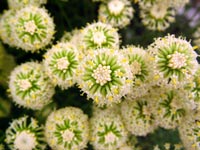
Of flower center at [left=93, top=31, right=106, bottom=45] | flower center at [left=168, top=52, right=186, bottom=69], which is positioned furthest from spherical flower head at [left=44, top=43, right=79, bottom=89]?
flower center at [left=168, top=52, right=186, bottom=69]

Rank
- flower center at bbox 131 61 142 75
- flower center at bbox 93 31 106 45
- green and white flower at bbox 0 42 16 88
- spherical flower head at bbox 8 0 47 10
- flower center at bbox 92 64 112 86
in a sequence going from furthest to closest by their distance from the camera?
green and white flower at bbox 0 42 16 88 < spherical flower head at bbox 8 0 47 10 < flower center at bbox 93 31 106 45 < flower center at bbox 131 61 142 75 < flower center at bbox 92 64 112 86

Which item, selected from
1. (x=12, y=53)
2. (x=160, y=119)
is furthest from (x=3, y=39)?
(x=160, y=119)

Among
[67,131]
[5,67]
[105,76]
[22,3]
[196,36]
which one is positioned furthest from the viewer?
[196,36]

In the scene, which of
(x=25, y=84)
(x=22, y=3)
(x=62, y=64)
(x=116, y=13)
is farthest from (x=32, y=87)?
(x=116, y=13)

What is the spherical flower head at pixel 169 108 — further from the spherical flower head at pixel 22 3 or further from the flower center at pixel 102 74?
the spherical flower head at pixel 22 3

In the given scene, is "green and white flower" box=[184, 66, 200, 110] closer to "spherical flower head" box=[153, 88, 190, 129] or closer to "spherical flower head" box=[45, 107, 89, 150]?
"spherical flower head" box=[153, 88, 190, 129]

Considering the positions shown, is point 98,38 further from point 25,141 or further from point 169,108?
point 25,141

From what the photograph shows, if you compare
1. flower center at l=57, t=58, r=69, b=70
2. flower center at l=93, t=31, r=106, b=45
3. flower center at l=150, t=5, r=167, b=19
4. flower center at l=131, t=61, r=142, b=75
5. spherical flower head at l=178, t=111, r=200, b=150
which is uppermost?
flower center at l=150, t=5, r=167, b=19

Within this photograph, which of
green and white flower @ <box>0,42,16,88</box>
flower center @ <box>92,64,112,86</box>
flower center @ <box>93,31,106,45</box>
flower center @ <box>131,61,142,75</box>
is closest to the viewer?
flower center @ <box>92,64,112,86</box>
